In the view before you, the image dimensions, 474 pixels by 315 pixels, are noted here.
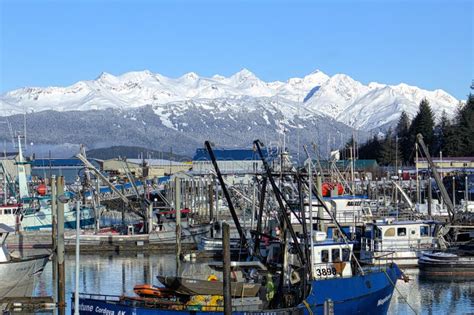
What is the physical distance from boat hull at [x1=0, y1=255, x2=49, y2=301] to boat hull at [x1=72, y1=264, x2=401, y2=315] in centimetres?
462

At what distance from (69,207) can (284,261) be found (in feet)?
181

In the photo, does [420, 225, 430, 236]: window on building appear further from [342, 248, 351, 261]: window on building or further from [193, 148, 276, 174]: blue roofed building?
[193, 148, 276, 174]: blue roofed building

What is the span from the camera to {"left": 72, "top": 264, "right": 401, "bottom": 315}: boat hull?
35.6 metres

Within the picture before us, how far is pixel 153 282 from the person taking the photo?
55.4 m

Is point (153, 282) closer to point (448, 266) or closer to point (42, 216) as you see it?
point (448, 266)

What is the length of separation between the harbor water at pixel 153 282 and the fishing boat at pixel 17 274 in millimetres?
2149

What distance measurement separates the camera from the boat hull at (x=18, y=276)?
42.4 m

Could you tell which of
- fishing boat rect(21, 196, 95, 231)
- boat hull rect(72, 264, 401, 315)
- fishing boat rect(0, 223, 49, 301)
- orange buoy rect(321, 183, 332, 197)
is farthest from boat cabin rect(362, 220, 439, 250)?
fishing boat rect(21, 196, 95, 231)

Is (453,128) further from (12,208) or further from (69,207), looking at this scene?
(12,208)

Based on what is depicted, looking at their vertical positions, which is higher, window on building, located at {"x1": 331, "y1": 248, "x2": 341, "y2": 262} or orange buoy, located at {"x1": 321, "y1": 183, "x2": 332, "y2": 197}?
orange buoy, located at {"x1": 321, "y1": 183, "x2": 332, "y2": 197}

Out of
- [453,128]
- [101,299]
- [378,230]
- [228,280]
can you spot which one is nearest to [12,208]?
[378,230]

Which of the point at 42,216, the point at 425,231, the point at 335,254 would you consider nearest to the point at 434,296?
the point at 425,231

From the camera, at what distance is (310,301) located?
120 feet

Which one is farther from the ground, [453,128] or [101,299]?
[453,128]
